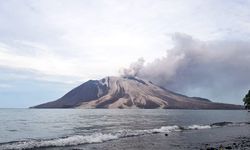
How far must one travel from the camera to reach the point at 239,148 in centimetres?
3838

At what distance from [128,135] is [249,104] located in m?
130

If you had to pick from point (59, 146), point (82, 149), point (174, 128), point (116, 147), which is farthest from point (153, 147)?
point (174, 128)

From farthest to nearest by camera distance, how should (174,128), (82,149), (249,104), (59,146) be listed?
1. (249,104)
2. (174,128)
3. (59,146)
4. (82,149)

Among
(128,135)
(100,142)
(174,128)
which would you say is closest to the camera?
(100,142)

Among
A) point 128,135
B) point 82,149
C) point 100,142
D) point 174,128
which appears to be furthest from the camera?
point 174,128

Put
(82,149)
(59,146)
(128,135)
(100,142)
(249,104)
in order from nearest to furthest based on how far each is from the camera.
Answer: (82,149) < (59,146) < (100,142) < (128,135) < (249,104)

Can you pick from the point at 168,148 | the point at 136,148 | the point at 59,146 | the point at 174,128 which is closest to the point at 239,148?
the point at 168,148

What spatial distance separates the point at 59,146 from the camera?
41.6 meters

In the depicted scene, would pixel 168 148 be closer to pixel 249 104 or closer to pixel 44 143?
pixel 44 143

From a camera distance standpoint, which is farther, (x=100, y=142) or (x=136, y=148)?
(x=100, y=142)

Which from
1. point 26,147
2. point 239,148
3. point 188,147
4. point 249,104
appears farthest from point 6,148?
point 249,104

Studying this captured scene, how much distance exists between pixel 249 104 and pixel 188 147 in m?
141

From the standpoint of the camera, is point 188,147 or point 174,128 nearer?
point 188,147

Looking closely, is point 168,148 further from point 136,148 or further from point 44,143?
point 44,143
